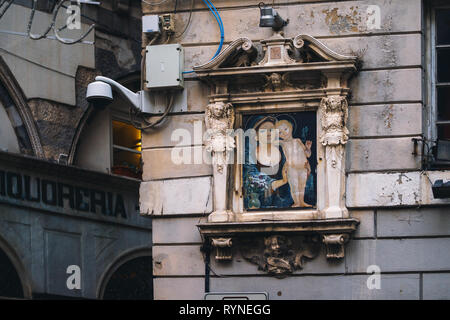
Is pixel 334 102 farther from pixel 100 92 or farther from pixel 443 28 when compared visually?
pixel 100 92

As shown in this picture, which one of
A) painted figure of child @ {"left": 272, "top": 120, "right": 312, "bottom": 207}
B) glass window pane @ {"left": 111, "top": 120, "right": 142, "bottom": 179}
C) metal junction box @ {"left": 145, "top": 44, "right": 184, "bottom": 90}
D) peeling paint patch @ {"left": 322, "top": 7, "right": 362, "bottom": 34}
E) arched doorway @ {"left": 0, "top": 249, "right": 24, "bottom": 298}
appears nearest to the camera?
painted figure of child @ {"left": 272, "top": 120, "right": 312, "bottom": 207}

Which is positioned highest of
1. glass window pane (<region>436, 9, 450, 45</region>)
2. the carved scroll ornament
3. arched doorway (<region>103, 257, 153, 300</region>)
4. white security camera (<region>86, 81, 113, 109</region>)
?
glass window pane (<region>436, 9, 450, 45</region>)

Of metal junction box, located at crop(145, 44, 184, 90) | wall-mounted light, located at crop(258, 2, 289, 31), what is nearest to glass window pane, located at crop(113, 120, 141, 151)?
metal junction box, located at crop(145, 44, 184, 90)

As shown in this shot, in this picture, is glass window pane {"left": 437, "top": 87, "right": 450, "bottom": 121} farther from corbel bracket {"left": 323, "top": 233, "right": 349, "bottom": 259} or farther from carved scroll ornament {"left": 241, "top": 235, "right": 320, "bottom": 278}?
carved scroll ornament {"left": 241, "top": 235, "right": 320, "bottom": 278}

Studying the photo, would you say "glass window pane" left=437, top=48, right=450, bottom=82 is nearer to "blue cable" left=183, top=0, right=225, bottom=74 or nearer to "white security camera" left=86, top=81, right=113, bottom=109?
"blue cable" left=183, top=0, right=225, bottom=74

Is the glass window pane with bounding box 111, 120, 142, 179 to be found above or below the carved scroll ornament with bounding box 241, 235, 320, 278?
above

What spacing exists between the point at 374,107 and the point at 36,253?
8.66 meters

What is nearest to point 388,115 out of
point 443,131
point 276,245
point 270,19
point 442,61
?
point 443,131

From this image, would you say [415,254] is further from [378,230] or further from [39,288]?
[39,288]

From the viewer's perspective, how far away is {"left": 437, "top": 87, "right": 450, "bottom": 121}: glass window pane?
16875 mm

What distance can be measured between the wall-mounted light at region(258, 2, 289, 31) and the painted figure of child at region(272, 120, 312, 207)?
61.0 inches

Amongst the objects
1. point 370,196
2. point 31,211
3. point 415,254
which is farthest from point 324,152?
point 31,211

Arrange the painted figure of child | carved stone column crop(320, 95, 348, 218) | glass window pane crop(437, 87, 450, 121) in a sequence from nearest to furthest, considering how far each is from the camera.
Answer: carved stone column crop(320, 95, 348, 218), the painted figure of child, glass window pane crop(437, 87, 450, 121)

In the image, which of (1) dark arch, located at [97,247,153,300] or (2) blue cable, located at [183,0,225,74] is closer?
(2) blue cable, located at [183,0,225,74]
